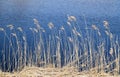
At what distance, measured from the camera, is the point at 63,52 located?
522cm

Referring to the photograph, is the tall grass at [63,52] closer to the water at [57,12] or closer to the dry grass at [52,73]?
the dry grass at [52,73]

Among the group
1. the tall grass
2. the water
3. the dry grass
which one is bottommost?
the dry grass

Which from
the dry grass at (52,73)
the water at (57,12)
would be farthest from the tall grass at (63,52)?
the water at (57,12)

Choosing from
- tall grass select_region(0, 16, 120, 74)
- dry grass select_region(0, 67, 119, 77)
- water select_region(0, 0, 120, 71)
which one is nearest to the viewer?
dry grass select_region(0, 67, 119, 77)

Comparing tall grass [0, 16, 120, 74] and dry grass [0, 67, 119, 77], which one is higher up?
tall grass [0, 16, 120, 74]

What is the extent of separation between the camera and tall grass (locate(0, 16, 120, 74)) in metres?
4.91

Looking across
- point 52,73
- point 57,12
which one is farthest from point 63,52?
point 57,12

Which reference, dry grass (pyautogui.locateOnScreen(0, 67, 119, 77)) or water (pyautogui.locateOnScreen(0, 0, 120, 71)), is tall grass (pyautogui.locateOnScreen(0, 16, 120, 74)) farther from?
water (pyautogui.locateOnScreen(0, 0, 120, 71))

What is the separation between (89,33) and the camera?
5.64m

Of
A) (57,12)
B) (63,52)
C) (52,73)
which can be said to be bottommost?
(52,73)

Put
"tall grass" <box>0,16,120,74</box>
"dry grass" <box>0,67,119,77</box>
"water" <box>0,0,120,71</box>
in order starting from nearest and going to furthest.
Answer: "dry grass" <box>0,67,119,77</box>, "tall grass" <box>0,16,120,74</box>, "water" <box>0,0,120,71</box>

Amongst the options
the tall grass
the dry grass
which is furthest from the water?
the dry grass

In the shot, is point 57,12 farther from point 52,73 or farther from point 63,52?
point 52,73

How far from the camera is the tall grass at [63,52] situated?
16.1 feet
